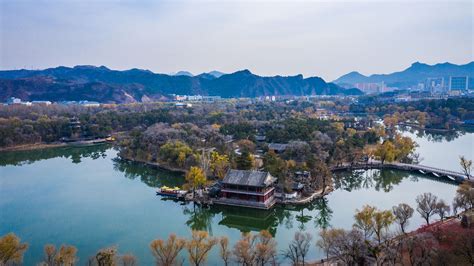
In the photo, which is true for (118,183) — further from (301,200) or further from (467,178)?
(467,178)

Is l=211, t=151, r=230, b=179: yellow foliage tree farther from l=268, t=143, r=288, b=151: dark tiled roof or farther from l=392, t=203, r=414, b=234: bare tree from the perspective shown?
l=392, t=203, r=414, b=234: bare tree

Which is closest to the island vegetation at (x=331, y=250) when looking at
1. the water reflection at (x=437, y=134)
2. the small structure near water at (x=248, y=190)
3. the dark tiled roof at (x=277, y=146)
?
the small structure near water at (x=248, y=190)

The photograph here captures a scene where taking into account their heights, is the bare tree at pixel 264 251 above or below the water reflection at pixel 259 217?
above

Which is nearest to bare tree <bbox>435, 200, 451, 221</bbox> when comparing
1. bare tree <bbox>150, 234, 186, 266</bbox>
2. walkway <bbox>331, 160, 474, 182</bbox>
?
walkway <bbox>331, 160, 474, 182</bbox>

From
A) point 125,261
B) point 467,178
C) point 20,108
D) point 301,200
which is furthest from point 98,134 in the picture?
point 467,178

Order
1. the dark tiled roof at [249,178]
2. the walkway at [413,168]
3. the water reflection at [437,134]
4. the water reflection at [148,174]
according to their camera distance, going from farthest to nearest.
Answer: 1. the water reflection at [437,134]
2. the water reflection at [148,174]
3. the walkway at [413,168]
4. the dark tiled roof at [249,178]

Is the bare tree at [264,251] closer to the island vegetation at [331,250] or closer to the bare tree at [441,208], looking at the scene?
the island vegetation at [331,250]
